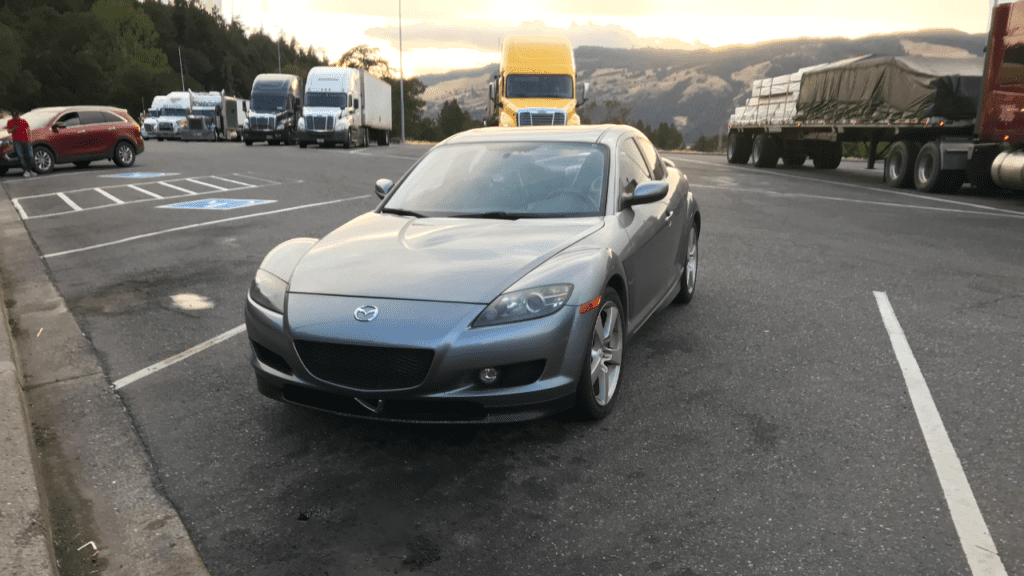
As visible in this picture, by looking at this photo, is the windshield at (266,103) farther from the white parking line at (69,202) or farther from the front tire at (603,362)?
the front tire at (603,362)

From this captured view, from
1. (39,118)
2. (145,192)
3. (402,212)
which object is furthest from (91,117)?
(402,212)

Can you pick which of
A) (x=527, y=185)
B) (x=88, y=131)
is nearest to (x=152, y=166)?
(x=88, y=131)

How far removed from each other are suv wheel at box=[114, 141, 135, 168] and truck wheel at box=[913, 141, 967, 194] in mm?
Answer: 19427

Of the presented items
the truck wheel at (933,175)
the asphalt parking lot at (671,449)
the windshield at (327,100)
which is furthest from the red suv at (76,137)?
the truck wheel at (933,175)

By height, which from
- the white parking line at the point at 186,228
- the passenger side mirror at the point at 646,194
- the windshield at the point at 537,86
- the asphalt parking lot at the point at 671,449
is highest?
the windshield at the point at 537,86

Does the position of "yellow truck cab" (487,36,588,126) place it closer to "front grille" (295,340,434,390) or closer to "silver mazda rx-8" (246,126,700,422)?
"silver mazda rx-8" (246,126,700,422)

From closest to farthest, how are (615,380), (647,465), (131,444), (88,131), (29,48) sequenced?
(647,465) < (131,444) < (615,380) < (88,131) < (29,48)

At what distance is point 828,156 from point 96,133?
20430 millimetres

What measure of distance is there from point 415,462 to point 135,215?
9952mm

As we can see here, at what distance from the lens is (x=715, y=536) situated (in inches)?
121

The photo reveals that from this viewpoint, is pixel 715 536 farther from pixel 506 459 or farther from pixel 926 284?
pixel 926 284

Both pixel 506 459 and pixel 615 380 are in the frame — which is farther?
pixel 615 380

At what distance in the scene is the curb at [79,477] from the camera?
295 centimetres

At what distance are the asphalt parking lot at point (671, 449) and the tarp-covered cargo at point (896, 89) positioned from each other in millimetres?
10018
